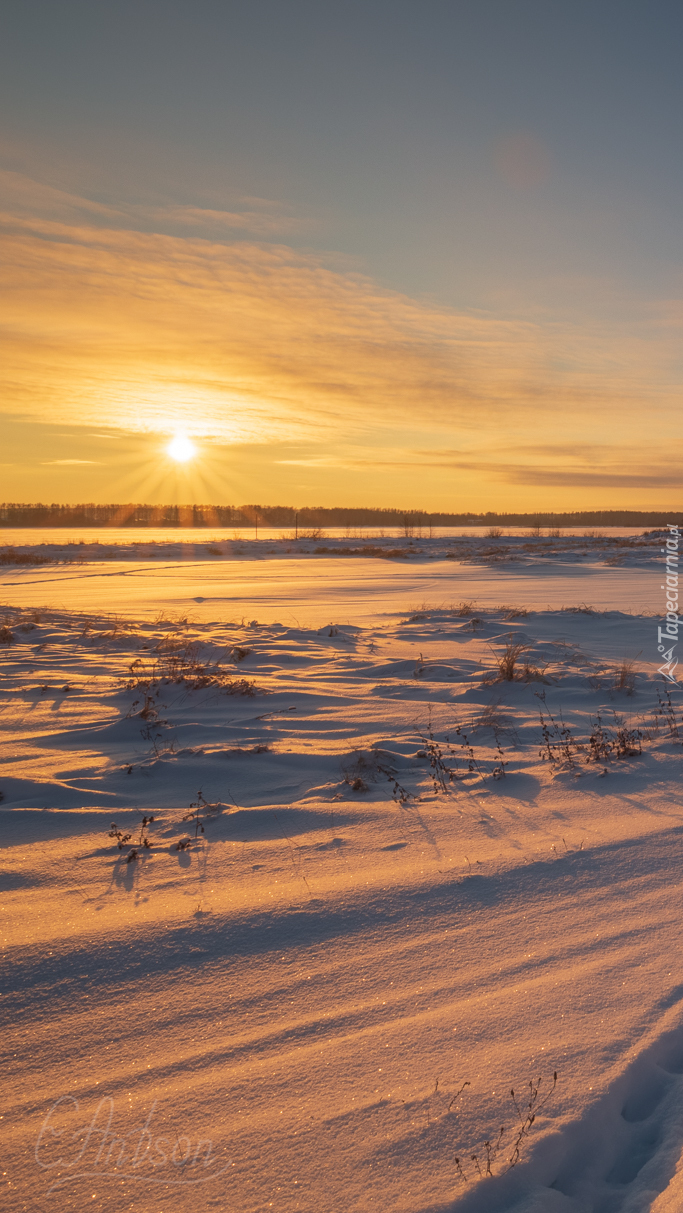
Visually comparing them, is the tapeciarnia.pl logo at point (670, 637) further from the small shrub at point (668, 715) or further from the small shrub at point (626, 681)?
the small shrub at point (668, 715)

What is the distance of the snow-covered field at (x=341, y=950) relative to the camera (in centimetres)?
163

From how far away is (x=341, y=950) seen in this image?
94.8 inches

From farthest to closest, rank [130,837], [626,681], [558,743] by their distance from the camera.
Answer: [626,681], [558,743], [130,837]

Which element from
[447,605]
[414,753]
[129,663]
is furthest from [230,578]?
[414,753]

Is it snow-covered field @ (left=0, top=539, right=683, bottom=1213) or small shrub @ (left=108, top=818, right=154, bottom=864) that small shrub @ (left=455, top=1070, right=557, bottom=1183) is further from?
small shrub @ (left=108, top=818, right=154, bottom=864)

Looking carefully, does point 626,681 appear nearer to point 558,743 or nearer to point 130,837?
point 558,743

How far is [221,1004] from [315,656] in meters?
5.43

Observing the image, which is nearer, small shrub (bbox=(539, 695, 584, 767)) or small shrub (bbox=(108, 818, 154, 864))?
small shrub (bbox=(108, 818, 154, 864))

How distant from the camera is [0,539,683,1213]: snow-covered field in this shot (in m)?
1.63

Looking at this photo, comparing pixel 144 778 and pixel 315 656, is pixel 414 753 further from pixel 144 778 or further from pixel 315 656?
pixel 315 656

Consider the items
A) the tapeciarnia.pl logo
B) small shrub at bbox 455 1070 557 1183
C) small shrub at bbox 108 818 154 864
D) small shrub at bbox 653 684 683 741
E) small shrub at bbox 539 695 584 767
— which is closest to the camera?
small shrub at bbox 455 1070 557 1183

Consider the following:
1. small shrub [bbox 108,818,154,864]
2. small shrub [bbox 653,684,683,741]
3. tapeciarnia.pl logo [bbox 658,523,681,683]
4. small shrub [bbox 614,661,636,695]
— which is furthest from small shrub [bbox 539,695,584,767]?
small shrub [bbox 108,818,154,864]

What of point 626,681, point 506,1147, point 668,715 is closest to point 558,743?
point 668,715

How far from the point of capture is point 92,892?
2775mm
